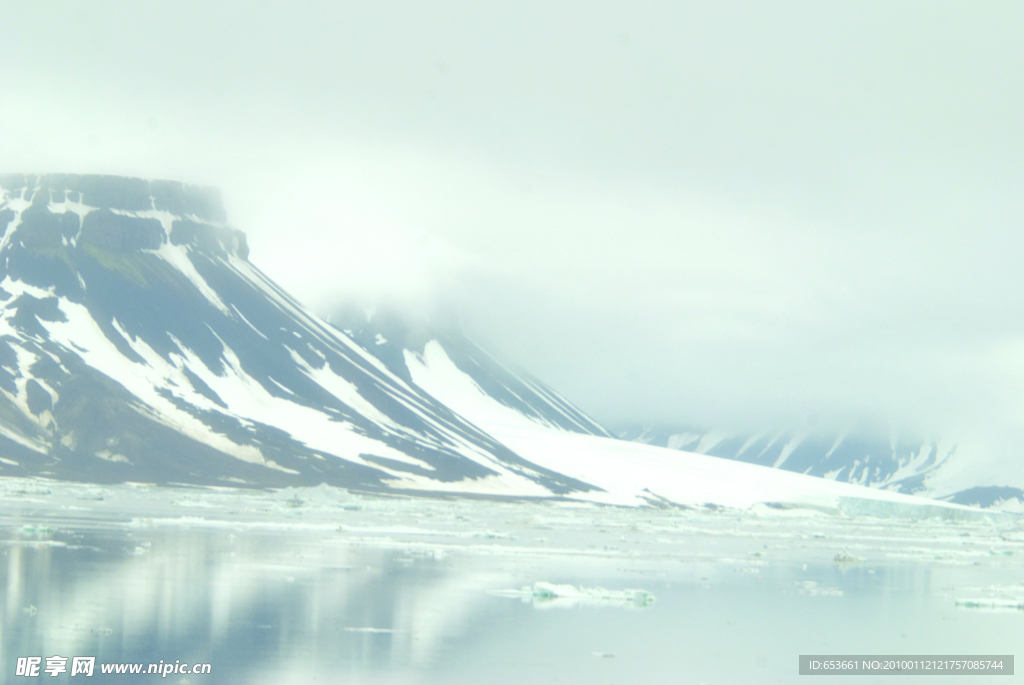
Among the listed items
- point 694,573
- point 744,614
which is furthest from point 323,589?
point 694,573

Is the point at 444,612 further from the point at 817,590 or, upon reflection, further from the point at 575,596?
the point at 817,590

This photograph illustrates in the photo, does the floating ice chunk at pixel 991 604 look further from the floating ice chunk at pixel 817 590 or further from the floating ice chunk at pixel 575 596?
the floating ice chunk at pixel 575 596

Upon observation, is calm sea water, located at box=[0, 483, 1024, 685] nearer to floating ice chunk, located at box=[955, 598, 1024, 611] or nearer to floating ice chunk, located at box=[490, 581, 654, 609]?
floating ice chunk, located at box=[490, 581, 654, 609]

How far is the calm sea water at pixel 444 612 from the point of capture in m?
24.7

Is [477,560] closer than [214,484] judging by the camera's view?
Yes

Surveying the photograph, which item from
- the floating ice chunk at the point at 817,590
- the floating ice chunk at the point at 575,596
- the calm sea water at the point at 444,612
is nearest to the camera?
the calm sea water at the point at 444,612

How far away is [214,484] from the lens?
14938 cm

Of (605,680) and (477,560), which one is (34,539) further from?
(605,680)

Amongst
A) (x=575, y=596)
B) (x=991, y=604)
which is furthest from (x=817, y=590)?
(x=575, y=596)

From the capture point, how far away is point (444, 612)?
106 feet

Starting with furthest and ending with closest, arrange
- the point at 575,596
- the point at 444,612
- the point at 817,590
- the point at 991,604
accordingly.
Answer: the point at 817,590 → the point at 991,604 → the point at 575,596 → the point at 444,612

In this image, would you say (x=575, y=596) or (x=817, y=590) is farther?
(x=817, y=590)

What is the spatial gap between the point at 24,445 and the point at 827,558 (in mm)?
117658

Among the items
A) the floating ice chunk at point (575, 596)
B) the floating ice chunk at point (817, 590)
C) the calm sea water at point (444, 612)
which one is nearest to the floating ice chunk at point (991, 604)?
the calm sea water at point (444, 612)
